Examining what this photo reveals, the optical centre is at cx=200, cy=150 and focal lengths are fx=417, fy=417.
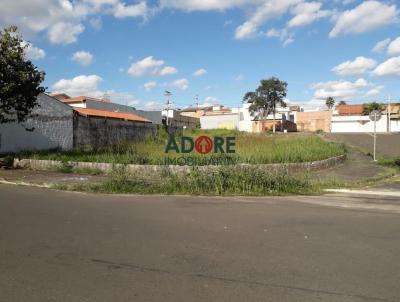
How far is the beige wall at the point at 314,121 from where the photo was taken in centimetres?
8756

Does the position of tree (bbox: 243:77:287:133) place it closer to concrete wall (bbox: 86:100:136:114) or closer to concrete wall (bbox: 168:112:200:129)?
concrete wall (bbox: 168:112:200:129)

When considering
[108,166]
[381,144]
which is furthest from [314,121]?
[108,166]

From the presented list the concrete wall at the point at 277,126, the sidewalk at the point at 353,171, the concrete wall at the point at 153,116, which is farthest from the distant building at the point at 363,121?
the sidewalk at the point at 353,171

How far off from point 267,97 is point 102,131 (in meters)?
53.3

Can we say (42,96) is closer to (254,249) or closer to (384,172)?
(384,172)

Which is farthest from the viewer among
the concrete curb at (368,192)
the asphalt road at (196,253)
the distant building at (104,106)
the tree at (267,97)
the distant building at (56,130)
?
the tree at (267,97)

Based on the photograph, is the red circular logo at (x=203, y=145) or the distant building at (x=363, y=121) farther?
the distant building at (x=363, y=121)

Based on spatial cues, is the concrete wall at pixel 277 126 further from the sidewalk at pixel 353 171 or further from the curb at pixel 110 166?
the curb at pixel 110 166

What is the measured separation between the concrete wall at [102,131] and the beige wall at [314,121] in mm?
58115

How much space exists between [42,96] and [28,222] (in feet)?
69.5

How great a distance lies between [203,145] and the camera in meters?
Answer: 22.0

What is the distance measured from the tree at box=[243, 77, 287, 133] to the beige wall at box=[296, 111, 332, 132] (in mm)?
11526

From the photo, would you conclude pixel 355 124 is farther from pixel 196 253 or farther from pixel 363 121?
pixel 196 253

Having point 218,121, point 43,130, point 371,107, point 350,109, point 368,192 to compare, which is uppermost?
point 350,109
